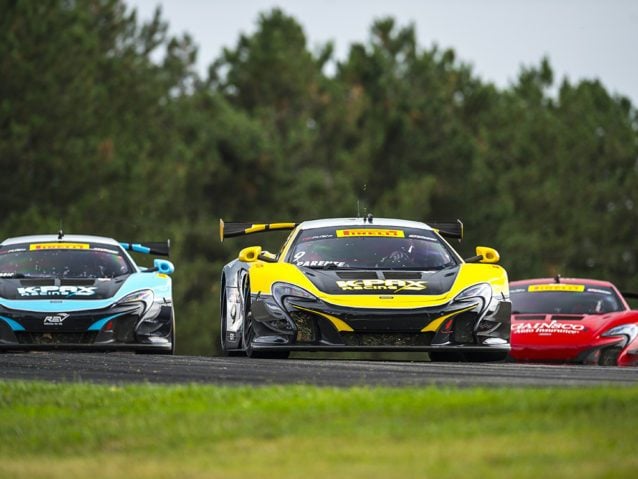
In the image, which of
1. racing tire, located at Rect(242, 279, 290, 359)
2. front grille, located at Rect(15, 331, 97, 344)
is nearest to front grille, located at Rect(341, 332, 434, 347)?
racing tire, located at Rect(242, 279, 290, 359)

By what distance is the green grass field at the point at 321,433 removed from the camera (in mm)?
7113

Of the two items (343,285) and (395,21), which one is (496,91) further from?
(343,285)

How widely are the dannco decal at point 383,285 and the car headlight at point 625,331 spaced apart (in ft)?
12.7

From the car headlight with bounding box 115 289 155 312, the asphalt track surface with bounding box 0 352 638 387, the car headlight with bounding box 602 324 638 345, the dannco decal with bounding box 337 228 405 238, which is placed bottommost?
the asphalt track surface with bounding box 0 352 638 387

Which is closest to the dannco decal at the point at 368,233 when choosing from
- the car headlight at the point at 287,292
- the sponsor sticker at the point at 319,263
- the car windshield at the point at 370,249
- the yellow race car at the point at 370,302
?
the car windshield at the point at 370,249

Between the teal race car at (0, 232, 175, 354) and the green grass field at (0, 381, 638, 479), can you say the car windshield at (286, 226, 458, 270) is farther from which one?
the green grass field at (0, 381, 638, 479)

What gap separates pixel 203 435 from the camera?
26.8ft

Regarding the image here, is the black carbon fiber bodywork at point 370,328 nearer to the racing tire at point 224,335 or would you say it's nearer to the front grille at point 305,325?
the front grille at point 305,325

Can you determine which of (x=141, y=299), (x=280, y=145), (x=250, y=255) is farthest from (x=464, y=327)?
(x=280, y=145)

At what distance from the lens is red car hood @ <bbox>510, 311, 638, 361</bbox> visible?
59.3ft

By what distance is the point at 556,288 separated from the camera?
20.0m

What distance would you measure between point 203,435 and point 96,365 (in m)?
5.19

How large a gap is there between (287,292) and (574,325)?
482 centimetres

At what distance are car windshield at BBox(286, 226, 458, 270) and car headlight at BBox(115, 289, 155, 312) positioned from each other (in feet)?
5.81
